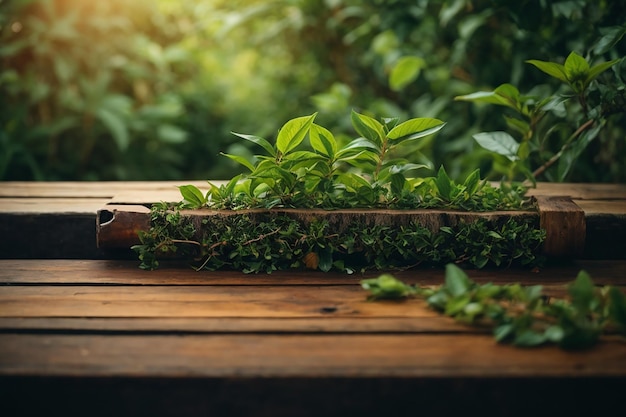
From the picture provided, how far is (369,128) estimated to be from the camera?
1501 millimetres

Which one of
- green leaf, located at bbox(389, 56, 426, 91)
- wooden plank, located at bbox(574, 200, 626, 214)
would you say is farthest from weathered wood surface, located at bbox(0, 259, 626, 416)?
green leaf, located at bbox(389, 56, 426, 91)

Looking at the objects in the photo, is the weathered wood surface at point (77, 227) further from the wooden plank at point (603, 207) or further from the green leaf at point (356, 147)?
the green leaf at point (356, 147)

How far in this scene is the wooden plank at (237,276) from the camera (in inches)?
56.5

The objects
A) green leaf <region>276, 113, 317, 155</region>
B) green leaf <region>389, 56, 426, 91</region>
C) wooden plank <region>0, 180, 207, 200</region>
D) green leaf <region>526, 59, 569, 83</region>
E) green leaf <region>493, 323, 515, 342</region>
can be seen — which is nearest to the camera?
green leaf <region>493, 323, 515, 342</region>

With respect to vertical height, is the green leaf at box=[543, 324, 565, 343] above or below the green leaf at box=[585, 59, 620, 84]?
below

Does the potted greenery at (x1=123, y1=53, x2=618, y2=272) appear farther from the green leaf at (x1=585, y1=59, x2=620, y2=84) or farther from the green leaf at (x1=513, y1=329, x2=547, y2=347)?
the green leaf at (x1=513, y1=329, x2=547, y2=347)

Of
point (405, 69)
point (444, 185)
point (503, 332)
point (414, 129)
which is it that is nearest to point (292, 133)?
point (414, 129)

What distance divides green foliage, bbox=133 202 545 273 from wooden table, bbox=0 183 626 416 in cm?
11

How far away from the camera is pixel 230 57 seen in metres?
4.90

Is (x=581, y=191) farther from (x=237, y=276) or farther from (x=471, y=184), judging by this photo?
(x=237, y=276)

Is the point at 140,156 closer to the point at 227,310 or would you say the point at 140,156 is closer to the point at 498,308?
the point at 227,310

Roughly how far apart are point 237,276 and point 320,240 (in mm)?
230

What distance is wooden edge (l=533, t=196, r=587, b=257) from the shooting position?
1.50 m

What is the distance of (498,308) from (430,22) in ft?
7.63
